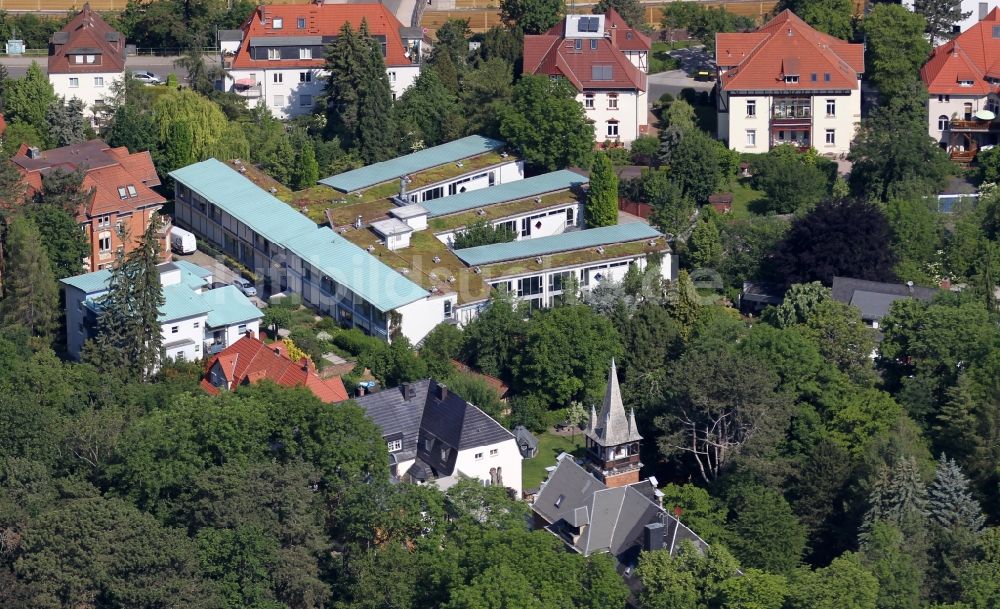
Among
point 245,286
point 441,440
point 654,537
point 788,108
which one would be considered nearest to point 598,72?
point 788,108

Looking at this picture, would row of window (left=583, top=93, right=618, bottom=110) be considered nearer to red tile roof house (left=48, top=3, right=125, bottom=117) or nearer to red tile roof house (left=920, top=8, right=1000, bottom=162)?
red tile roof house (left=920, top=8, right=1000, bottom=162)

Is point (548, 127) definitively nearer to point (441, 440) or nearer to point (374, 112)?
point (374, 112)

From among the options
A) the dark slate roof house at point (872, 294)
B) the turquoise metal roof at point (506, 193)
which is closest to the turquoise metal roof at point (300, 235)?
the turquoise metal roof at point (506, 193)

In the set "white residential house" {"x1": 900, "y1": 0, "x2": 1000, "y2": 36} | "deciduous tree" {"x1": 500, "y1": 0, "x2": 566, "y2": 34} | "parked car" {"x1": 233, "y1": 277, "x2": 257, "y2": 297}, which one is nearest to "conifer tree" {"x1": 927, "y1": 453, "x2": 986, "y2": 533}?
"parked car" {"x1": 233, "y1": 277, "x2": 257, "y2": 297}

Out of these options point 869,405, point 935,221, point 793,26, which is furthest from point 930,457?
point 793,26

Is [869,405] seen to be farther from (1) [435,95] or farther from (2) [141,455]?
(1) [435,95]

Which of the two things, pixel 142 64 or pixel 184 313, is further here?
pixel 142 64
